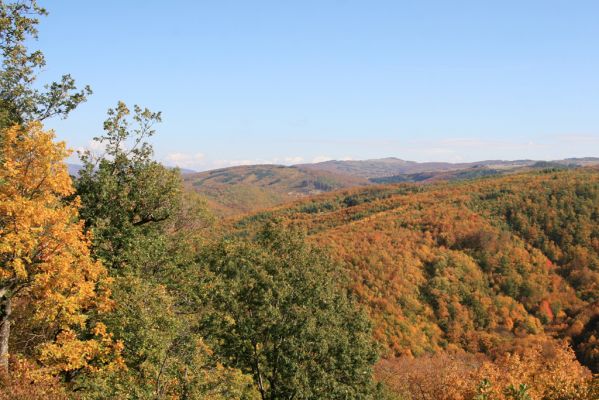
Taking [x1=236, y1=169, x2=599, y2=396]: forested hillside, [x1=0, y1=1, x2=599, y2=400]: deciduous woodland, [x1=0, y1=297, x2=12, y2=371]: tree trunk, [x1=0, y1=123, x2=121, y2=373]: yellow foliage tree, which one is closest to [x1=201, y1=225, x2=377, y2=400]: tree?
[x1=0, y1=1, x2=599, y2=400]: deciduous woodland

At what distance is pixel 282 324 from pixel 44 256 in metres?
12.7

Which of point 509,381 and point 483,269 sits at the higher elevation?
point 509,381

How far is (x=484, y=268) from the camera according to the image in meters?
109

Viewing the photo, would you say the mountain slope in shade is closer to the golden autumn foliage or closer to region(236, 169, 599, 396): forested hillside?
region(236, 169, 599, 396): forested hillside

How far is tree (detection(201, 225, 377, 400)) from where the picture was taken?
2458 cm

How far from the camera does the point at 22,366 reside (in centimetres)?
1648

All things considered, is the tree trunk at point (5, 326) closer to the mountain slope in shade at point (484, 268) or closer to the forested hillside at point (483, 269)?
the forested hillside at point (483, 269)

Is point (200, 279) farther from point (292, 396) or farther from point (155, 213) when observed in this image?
point (292, 396)

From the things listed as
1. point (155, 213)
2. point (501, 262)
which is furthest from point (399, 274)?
point (155, 213)

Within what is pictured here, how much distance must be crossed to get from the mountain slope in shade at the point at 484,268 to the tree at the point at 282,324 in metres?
56.2

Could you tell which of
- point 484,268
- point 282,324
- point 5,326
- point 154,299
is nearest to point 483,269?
point 484,268

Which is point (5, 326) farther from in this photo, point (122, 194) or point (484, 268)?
point (484, 268)

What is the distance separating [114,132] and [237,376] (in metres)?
15.6

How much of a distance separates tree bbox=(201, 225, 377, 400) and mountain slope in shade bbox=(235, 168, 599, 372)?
56225 mm
